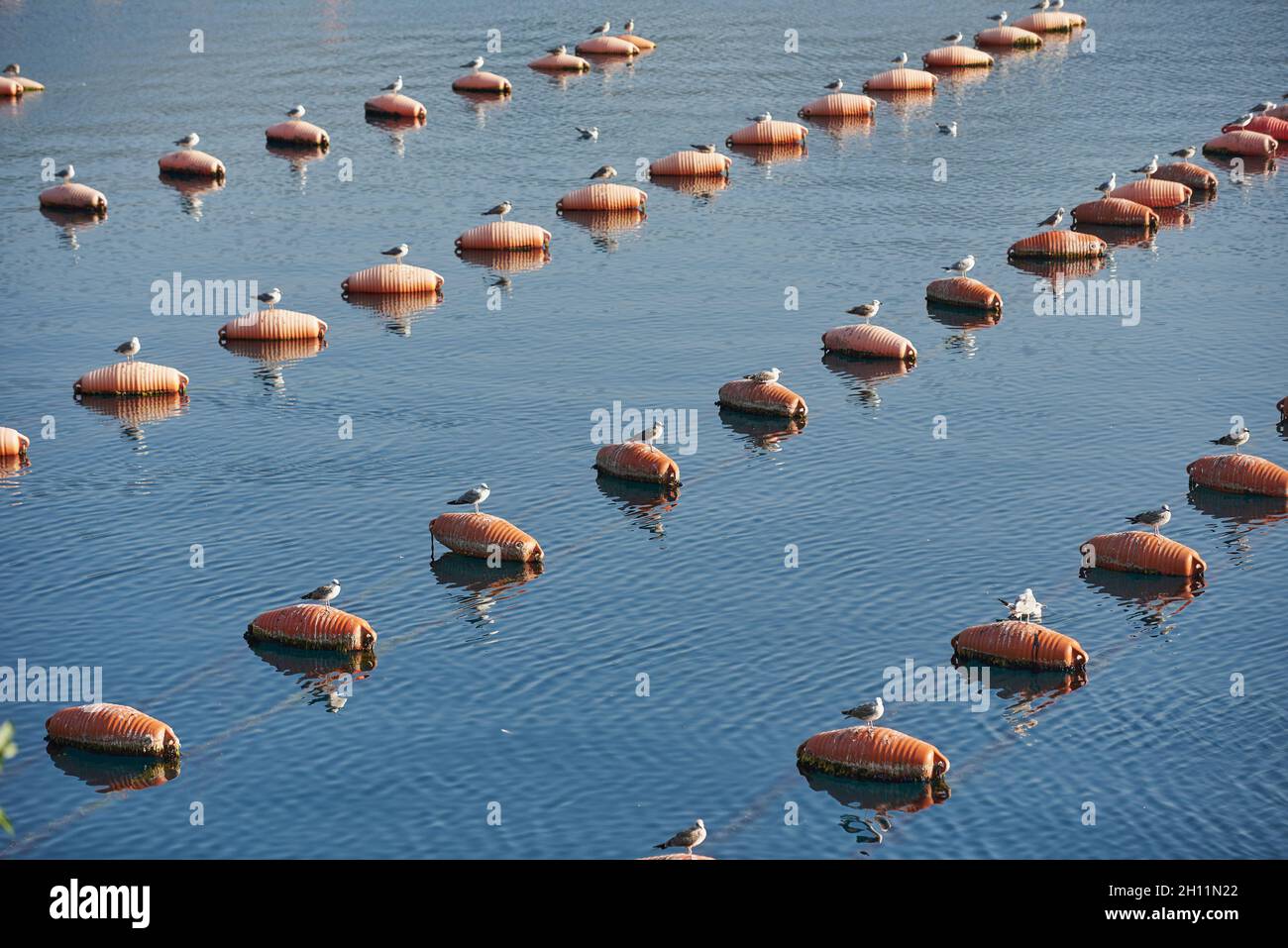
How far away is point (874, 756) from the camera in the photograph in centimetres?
8775

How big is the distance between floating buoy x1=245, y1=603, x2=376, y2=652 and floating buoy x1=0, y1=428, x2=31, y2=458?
3265cm

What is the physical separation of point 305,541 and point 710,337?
147 feet

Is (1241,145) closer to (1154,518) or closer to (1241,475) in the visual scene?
(1241,475)

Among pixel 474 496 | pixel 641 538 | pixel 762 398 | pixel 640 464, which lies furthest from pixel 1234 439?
pixel 474 496

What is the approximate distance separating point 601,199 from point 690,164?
45.3 ft

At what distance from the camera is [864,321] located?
501 feet

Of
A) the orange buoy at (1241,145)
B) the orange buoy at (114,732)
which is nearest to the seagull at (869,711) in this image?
the orange buoy at (114,732)

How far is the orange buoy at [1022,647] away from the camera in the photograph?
97.4m

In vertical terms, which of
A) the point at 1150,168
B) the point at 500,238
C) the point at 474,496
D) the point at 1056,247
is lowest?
the point at 474,496

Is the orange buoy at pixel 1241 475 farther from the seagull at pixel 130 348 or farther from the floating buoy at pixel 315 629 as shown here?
the seagull at pixel 130 348

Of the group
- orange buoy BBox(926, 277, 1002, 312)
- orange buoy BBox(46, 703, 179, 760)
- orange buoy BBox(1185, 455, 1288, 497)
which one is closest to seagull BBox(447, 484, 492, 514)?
orange buoy BBox(46, 703, 179, 760)

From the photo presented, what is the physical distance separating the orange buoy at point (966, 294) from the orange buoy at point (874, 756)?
7143cm

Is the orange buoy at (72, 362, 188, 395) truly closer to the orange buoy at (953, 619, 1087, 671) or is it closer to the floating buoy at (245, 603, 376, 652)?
the floating buoy at (245, 603, 376, 652)

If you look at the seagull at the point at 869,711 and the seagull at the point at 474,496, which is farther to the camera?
the seagull at the point at 474,496
